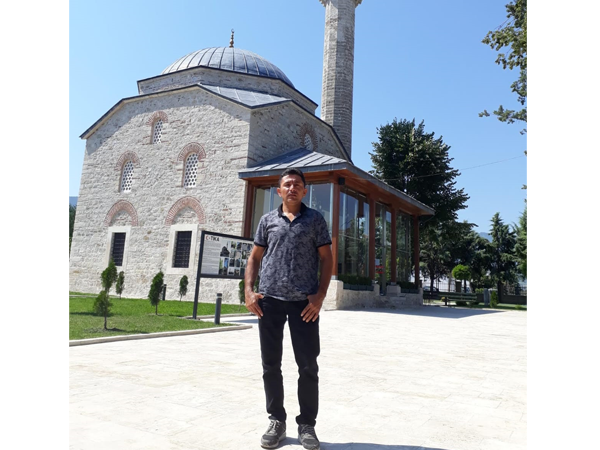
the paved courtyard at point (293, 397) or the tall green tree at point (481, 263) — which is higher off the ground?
the tall green tree at point (481, 263)

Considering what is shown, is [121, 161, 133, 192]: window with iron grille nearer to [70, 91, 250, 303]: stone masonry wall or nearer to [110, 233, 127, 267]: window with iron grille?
[70, 91, 250, 303]: stone masonry wall

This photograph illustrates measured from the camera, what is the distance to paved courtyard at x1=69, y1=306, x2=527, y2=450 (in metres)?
2.63

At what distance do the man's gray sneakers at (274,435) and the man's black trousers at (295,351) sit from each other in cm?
5

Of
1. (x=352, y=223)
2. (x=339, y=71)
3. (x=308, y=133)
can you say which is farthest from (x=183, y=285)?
(x=339, y=71)

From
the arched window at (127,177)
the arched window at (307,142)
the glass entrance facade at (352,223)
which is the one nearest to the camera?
the glass entrance facade at (352,223)

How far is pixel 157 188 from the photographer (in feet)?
58.9

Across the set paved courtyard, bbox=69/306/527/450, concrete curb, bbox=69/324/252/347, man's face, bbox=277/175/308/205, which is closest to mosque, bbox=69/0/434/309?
concrete curb, bbox=69/324/252/347

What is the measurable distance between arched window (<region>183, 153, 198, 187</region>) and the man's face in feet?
49.0

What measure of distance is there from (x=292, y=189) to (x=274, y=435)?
5.07ft

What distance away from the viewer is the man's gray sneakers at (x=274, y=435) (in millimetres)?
2477

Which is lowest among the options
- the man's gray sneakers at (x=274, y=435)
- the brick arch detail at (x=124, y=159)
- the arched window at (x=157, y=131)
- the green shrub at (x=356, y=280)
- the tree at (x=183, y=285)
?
the man's gray sneakers at (x=274, y=435)

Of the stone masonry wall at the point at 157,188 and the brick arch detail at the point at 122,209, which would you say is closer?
the stone masonry wall at the point at 157,188

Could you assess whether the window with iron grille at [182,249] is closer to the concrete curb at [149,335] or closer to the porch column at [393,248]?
the porch column at [393,248]

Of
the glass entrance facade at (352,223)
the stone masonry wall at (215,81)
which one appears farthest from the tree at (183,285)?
the stone masonry wall at (215,81)
